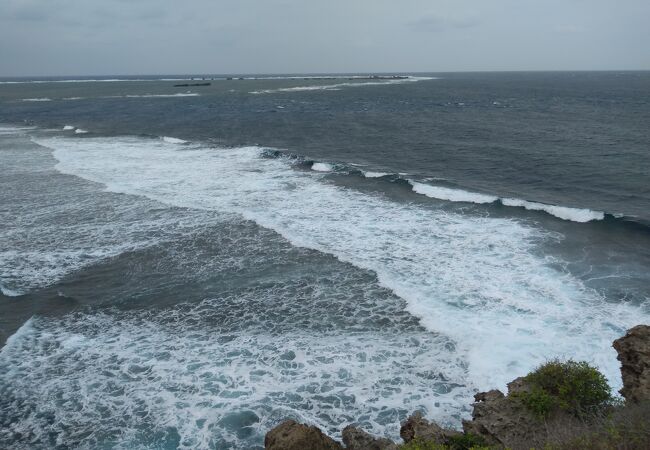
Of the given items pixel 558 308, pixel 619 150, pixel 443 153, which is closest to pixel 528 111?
pixel 619 150

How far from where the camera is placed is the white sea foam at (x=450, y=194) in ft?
105

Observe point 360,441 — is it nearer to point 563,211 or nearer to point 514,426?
point 514,426

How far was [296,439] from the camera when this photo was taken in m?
9.80

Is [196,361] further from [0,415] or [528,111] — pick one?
[528,111]

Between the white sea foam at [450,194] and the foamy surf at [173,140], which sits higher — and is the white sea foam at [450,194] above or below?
below

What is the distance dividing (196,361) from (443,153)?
38168 mm

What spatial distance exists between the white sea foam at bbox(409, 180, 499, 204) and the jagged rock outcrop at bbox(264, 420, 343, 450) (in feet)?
80.6

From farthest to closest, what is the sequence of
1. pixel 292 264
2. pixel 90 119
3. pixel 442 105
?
pixel 442 105 < pixel 90 119 < pixel 292 264

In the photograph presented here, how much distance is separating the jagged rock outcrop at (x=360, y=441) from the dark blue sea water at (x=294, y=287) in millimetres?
2108

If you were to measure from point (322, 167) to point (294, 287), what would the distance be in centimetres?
2301

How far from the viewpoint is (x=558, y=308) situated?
18125 mm

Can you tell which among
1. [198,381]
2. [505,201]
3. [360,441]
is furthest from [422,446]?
[505,201]

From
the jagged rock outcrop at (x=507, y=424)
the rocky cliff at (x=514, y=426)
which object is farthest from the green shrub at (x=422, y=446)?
the jagged rock outcrop at (x=507, y=424)

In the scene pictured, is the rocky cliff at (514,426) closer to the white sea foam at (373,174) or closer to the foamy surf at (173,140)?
the white sea foam at (373,174)
